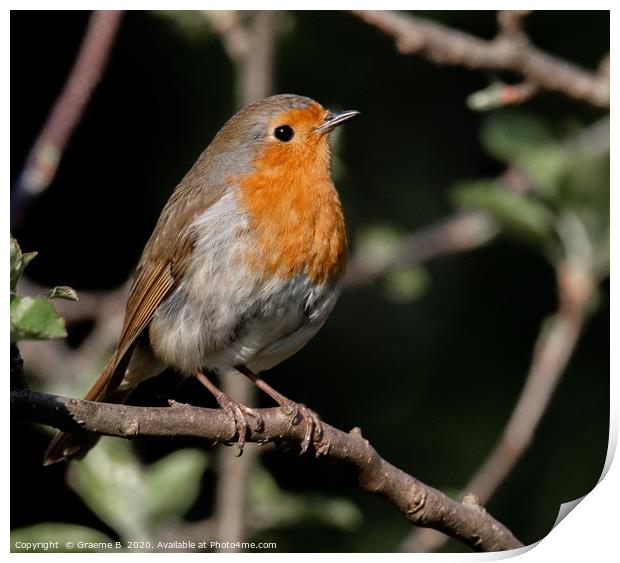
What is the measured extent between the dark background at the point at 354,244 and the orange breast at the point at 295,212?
0.45 meters

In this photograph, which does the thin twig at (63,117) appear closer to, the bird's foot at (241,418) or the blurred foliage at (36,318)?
the bird's foot at (241,418)

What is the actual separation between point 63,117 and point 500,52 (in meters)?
1.34

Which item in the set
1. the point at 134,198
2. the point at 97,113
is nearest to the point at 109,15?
the point at 97,113

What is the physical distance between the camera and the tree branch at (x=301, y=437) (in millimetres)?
2070

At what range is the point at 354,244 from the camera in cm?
405

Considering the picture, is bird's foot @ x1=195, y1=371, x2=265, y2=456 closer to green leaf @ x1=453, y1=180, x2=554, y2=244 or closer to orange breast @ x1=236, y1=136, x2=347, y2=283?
orange breast @ x1=236, y1=136, x2=347, y2=283

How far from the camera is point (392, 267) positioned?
148 inches

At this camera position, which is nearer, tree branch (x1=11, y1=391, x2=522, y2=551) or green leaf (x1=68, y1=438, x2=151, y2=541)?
tree branch (x1=11, y1=391, x2=522, y2=551)

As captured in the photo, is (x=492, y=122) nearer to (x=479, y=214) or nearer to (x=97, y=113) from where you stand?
(x=479, y=214)

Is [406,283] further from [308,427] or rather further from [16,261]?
[16,261]

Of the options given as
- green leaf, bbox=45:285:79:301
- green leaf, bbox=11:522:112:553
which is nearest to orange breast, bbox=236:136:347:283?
green leaf, bbox=11:522:112:553

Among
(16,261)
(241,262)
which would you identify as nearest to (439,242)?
(241,262)

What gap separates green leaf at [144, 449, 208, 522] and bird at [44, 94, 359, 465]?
0.19 meters

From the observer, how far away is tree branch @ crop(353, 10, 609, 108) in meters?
3.18
